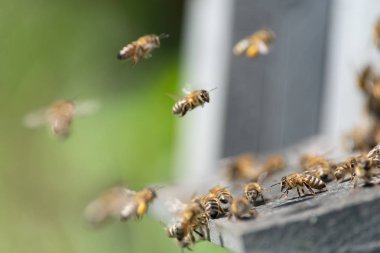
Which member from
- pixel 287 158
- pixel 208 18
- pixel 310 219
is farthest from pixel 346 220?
pixel 208 18

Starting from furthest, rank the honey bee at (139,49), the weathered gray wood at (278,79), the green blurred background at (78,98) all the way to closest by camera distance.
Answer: the green blurred background at (78,98), the weathered gray wood at (278,79), the honey bee at (139,49)

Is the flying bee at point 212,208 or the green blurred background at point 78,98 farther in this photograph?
the green blurred background at point 78,98

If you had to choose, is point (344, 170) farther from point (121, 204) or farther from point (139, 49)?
point (121, 204)

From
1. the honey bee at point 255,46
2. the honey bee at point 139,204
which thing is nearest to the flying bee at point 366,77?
the honey bee at point 255,46

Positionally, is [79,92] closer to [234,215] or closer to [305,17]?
[305,17]

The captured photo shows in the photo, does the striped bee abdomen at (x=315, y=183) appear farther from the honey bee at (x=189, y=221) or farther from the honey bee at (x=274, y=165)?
the honey bee at (x=274, y=165)

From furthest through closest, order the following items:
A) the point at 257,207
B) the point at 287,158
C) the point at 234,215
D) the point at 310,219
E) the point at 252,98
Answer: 1. the point at 252,98
2. the point at 287,158
3. the point at 257,207
4. the point at 234,215
5. the point at 310,219

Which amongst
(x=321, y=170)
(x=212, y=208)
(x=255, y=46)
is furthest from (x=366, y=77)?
(x=212, y=208)
